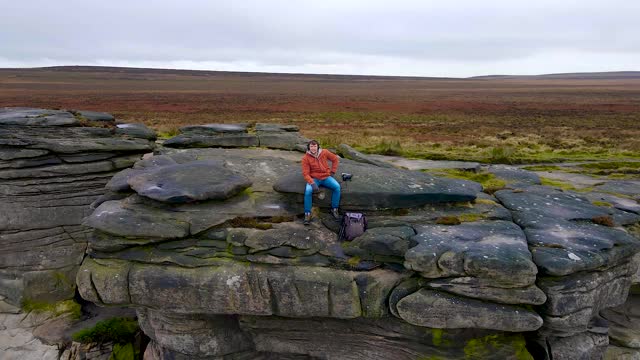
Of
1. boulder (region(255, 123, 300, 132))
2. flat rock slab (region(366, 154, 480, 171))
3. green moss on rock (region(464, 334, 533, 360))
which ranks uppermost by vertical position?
boulder (region(255, 123, 300, 132))

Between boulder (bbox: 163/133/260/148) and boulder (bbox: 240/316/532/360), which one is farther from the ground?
boulder (bbox: 163/133/260/148)

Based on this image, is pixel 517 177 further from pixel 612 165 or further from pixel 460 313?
pixel 612 165

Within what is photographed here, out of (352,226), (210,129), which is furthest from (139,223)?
(210,129)

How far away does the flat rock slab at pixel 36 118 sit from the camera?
752 inches

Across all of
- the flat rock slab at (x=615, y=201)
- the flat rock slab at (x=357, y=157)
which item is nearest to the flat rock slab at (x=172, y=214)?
the flat rock slab at (x=357, y=157)

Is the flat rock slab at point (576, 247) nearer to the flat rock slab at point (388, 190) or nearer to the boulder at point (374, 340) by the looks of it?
the boulder at point (374, 340)

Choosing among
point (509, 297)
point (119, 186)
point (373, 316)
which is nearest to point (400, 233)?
point (373, 316)

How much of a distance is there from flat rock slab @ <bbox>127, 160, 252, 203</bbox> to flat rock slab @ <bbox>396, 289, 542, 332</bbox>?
646cm

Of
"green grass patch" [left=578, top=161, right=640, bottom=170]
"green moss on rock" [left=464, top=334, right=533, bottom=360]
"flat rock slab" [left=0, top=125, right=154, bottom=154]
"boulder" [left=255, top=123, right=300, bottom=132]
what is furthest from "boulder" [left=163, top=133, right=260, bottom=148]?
"green grass patch" [left=578, top=161, right=640, bottom=170]

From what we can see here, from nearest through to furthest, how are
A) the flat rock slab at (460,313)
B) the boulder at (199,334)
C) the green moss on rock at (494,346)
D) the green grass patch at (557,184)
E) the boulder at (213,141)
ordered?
the flat rock slab at (460,313), the green moss on rock at (494,346), the boulder at (199,334), the green grass patch at (557,184), the boulder at (213,141)

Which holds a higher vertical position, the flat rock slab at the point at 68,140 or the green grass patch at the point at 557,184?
the flat rock slab at the point at 68,140

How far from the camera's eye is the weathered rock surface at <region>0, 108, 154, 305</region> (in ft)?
60.2

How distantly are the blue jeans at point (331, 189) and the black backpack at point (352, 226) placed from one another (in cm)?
64

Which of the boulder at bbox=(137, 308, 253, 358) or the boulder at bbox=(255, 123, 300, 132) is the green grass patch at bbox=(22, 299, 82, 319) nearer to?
the boulder at bbox=(137, 308, 253, 358)
